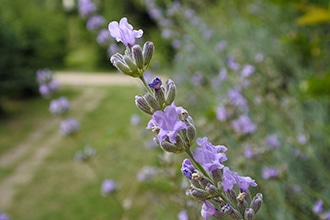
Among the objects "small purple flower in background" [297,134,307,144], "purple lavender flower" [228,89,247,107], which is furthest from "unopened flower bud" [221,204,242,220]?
"small purple flower in background" [297,134,307,144]

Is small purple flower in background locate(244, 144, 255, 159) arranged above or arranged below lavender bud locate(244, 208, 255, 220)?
above

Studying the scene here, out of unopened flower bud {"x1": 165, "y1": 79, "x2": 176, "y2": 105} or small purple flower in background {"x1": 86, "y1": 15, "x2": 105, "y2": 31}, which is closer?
unopened flower bud {"x1": 165, "y1": 79, "x2": 176, "y2": 105}

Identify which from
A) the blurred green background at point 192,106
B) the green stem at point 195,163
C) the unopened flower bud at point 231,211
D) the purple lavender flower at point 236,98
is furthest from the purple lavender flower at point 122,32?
the purple lavender flower at point 236,98

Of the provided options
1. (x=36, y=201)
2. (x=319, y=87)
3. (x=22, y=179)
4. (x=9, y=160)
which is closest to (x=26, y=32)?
(x=9, y=160)

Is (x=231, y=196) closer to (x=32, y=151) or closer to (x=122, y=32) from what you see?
(x=122, y=32)

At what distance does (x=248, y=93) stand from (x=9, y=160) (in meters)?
5.03

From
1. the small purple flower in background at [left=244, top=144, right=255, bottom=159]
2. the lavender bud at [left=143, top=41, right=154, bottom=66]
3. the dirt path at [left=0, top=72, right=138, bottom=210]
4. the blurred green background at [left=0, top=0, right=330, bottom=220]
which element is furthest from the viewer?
the dirt path at [left=0, top=72, right=138, bottom=210]

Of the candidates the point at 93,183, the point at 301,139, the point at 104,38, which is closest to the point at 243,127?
the point at 301,139

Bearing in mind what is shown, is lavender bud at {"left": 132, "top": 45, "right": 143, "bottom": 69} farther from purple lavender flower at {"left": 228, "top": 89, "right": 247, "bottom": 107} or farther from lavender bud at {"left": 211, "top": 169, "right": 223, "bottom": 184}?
purple lavender flower at {"left": 228, "top": 89, "right": 247, "bottom": 107}

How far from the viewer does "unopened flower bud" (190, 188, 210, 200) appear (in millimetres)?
679

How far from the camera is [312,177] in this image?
2596 mm

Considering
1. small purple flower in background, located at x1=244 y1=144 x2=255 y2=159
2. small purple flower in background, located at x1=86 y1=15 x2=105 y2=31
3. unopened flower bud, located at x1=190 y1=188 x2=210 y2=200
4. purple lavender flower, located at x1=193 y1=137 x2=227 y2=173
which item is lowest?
unopened flower bud, located at x1=190 y1=188 x2=210 y2=200

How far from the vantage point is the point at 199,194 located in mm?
683

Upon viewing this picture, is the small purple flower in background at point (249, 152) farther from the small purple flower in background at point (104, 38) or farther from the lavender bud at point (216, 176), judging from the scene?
the lavender bud at point (216, 176)
